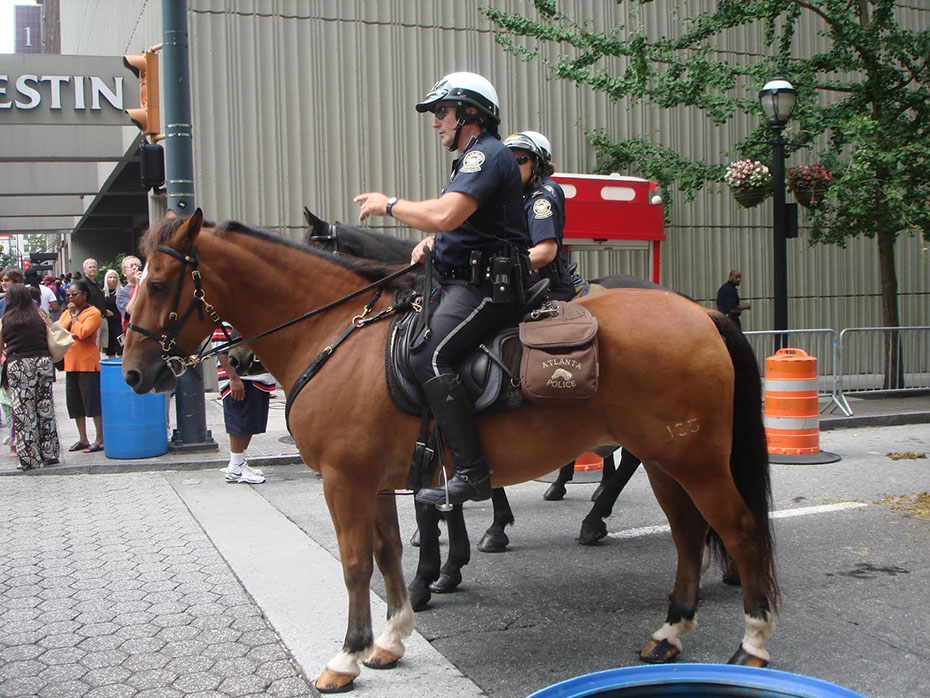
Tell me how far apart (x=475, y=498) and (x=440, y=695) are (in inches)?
33.7

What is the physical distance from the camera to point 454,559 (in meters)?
5.18

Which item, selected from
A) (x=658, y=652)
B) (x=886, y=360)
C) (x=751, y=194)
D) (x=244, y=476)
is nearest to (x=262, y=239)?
(x=658, y=652)

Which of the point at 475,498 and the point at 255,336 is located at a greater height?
the point at 255,336

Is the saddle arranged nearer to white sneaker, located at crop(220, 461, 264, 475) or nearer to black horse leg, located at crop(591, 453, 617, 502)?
black horse leg, located at crop(591, 453, 617, 502)

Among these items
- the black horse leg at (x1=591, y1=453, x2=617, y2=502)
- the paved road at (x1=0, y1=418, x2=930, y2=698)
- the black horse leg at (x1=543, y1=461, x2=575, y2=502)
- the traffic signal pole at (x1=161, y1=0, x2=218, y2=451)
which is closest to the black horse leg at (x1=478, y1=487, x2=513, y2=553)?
the paved road at (x1=0, y1=418, x2=930, y2=698)

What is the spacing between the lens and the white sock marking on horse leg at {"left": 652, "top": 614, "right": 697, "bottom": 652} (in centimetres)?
408

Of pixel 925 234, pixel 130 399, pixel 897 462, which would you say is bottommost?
pixel 897 462

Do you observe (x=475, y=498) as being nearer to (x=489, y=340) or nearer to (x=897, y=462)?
(x=489, y=340)

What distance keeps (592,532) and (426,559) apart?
5.09 feet

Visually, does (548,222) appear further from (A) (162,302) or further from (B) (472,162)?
(A) (162,302)

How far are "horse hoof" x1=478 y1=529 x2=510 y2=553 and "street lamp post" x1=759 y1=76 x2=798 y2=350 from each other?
6.73 m

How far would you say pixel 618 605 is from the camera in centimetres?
486

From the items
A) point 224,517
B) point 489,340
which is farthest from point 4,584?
point 489,340

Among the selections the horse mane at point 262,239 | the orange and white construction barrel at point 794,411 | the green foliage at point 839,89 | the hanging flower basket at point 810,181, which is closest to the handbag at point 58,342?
the horse mane at point 262,239
